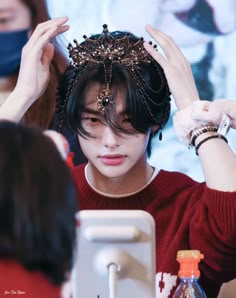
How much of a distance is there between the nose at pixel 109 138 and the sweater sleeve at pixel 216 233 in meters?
0.21

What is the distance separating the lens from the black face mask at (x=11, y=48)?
1.91m

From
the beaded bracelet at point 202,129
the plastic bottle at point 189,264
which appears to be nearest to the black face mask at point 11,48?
the beaded bracelet at point 202,129

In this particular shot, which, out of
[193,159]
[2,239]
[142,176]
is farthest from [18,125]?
[193,159]

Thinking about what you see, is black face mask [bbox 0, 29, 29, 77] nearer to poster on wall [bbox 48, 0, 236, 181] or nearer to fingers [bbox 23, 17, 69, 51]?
poster on wall [bbox 48, 0, 236, 181]

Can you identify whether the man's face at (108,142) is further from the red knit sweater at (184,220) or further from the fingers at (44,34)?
the fingers at (44,34)

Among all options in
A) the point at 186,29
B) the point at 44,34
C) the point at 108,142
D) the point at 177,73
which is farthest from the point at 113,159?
the point at 186,29

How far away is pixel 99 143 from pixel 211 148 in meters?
0.23

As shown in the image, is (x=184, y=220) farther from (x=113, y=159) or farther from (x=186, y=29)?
(x=186, y=29)

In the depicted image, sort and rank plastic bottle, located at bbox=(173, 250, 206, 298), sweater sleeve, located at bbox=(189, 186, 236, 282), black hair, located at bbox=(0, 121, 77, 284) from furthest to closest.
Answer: sweater sleeve, located at bbox=(189, 186, 236, 282)
plastic bottle, located at bbox=(173, 250, 206, 298)
black hair, located at bbox=(0, 121, 77, 284)

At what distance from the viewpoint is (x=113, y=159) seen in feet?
4.58

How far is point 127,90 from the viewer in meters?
1.39

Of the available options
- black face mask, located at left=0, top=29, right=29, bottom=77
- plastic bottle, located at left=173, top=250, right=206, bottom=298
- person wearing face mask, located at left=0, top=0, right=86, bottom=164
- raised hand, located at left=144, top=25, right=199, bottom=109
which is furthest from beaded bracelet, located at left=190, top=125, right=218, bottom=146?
black face mask, located at left=0, top=29, right=29, bottom=77

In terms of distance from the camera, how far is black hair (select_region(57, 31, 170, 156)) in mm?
1384

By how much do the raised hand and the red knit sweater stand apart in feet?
0.67
